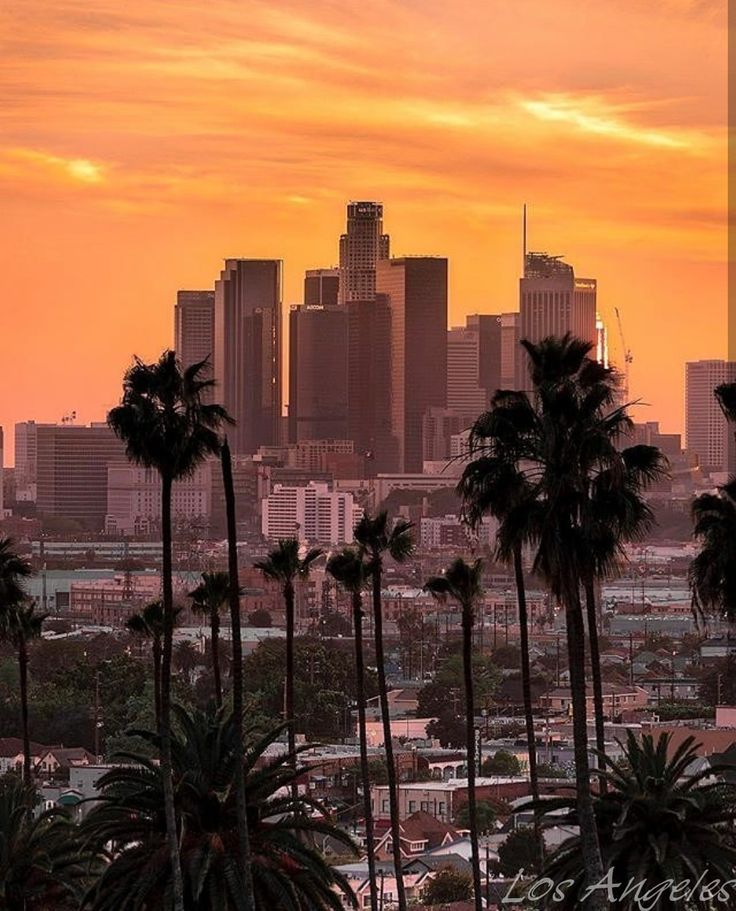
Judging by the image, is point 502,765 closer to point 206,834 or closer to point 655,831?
point 206,834

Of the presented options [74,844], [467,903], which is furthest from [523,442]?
[467,903]

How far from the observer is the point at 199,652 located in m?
145

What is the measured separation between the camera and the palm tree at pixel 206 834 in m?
25.0

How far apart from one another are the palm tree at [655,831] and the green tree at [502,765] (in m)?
61.4

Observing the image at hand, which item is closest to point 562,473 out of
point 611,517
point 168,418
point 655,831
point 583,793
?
point 611,517

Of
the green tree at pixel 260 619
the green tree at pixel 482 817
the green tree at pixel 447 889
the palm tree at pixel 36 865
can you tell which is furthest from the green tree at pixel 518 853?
the green tree at pixel 260 619

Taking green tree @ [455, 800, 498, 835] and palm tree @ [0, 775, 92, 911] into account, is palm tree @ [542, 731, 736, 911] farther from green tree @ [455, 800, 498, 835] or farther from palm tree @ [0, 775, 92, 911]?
green tree @ [455, 800, 498, 835]

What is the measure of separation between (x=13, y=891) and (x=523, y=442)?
6.90 metres

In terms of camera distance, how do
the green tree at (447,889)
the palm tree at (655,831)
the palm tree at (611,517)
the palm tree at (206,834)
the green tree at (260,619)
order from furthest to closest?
the green tree at (260,619) < the green tree at (447,889) < the palm tree at (206,834) < the palm tree at (655,831) < the palm tree at (611,517)

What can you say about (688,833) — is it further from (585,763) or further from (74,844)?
(74,844)

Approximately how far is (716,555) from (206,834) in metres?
5.22

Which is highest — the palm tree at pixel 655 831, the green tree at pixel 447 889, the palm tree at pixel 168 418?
the palm tree at pixel 168 418

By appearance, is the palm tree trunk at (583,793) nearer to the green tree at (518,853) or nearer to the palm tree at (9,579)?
the palm tree at (9,579)

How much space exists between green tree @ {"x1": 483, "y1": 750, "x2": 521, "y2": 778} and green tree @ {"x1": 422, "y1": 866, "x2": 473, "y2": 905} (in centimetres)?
2763
